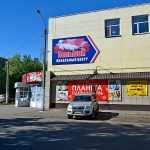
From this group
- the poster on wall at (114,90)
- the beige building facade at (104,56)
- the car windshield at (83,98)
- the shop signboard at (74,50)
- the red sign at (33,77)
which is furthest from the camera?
the red sign at (33,77)

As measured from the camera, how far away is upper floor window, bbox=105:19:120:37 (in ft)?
121

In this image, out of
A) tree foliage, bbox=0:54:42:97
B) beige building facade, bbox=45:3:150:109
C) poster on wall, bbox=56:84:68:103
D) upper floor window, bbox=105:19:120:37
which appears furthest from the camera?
tree foliage, bbox=0:54:42:97

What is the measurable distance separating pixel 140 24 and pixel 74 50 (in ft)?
23.9

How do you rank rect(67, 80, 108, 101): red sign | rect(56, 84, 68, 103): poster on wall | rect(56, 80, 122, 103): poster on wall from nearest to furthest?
1. rect(56, 80, 122, 103): poster on wall
2. rect(67, 80, 108, 101): red sign
3. rect(56, 84, 68, 103): poster on wall

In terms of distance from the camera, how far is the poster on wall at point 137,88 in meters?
34.2

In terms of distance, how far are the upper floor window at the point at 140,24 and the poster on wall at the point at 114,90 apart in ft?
16.9

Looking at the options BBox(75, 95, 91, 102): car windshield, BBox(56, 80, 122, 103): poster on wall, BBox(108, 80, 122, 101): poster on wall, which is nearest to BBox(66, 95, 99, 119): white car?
BBox(75, 95, 91, 102): car windshield

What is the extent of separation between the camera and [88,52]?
37.8 metres

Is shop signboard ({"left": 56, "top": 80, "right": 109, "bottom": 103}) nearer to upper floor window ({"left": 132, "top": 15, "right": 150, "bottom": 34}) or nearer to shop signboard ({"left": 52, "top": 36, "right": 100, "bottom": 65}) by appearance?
shop signboard ({"left": 52, "top": 36, "right": 100, "bottom": 65})

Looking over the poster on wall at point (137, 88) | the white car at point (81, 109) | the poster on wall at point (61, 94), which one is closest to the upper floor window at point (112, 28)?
the poster on wall at point (137, 88)

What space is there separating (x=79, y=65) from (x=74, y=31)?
359 cm

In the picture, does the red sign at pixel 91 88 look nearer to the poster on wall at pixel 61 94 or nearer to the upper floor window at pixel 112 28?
the poster on wall at pixel 61 94

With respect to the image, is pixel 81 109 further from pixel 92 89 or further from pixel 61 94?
pixel 61 94

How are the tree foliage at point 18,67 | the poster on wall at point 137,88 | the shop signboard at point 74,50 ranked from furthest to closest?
the tree foliage at point 18,67 → the shop signboard at point 74,50 → the poster on wall at point 137,88
